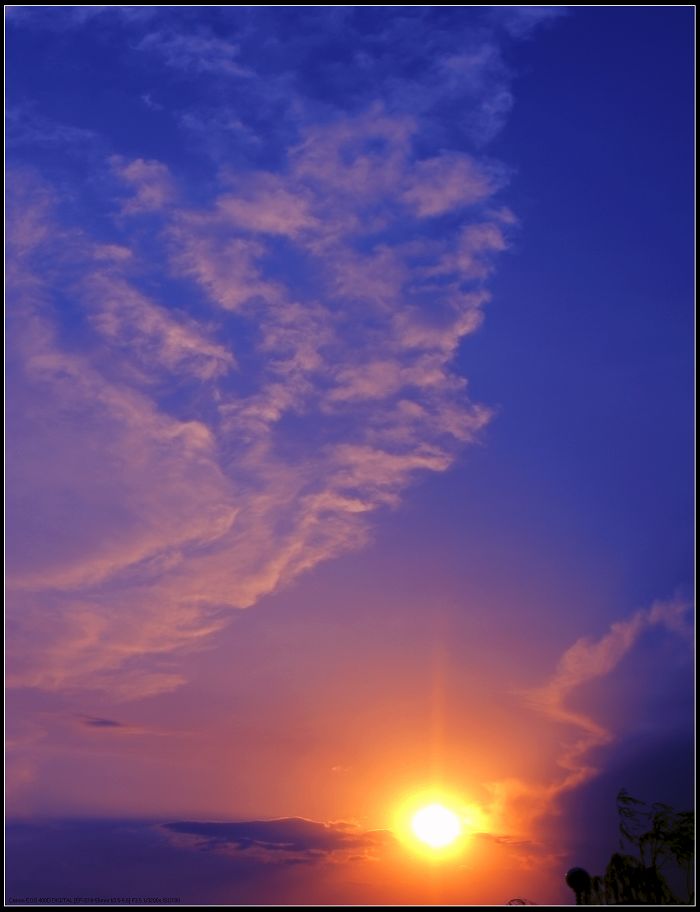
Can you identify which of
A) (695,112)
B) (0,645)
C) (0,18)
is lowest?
(0,645)

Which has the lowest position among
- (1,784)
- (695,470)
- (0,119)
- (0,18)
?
(1,784)

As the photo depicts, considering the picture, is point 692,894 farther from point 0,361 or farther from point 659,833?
point 0,361

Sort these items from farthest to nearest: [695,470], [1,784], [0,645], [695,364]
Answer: [0,645]
[1,784]
[695,470]
[695,364]

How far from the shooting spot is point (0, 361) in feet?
73.1

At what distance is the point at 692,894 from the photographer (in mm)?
20703

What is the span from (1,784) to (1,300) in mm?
10866

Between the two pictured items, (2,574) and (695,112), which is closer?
(695,112)

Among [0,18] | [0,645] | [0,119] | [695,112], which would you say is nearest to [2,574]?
[0,645]

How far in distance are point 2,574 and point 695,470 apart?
15324mm

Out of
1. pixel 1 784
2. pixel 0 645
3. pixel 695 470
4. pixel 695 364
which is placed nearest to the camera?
pixel 695 364

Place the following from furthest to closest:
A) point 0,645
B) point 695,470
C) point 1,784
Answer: point 0,645 < point 1,784 < point 695,470

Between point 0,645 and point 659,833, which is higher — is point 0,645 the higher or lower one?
the higher one

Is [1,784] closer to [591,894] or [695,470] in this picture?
[591,894]

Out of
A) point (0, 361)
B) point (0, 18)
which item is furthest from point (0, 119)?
point (0, 361)
